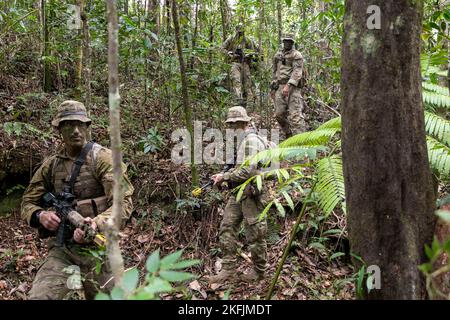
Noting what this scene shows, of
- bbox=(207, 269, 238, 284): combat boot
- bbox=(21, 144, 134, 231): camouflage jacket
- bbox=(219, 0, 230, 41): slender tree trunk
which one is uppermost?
bbox=(219, 0, 230, 41): slender tree trunk

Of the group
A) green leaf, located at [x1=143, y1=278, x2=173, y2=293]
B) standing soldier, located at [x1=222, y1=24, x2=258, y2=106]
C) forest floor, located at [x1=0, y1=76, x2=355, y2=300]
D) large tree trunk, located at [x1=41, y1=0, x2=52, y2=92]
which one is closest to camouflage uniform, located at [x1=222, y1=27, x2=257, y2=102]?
standing soldier, located at [x1=222, y1=24, x2=258, y2=106]

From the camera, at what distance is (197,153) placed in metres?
7.49

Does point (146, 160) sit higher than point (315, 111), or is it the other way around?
point (315, 111)

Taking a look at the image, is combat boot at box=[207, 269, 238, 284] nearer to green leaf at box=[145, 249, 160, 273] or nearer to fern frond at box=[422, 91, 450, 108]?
fern frond at box=[422, 91, 450, 108]

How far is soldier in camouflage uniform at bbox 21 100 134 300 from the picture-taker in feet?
12.4

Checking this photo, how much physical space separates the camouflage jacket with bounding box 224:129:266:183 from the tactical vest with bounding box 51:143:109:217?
1960 millimetres

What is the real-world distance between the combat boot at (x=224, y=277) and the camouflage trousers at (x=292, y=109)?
413 centimetres

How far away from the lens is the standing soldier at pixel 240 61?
31.0ft

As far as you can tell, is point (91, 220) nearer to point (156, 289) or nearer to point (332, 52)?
point (156, 289)

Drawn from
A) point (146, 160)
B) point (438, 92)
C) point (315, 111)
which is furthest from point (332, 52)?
point (438, 92)

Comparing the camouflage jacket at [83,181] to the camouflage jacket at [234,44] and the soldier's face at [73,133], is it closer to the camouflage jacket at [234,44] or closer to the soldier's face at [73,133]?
the soldier's face at [73,133]

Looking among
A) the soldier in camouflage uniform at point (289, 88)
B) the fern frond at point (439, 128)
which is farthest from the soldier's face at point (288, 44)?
the fern frond at point (439, 128)
